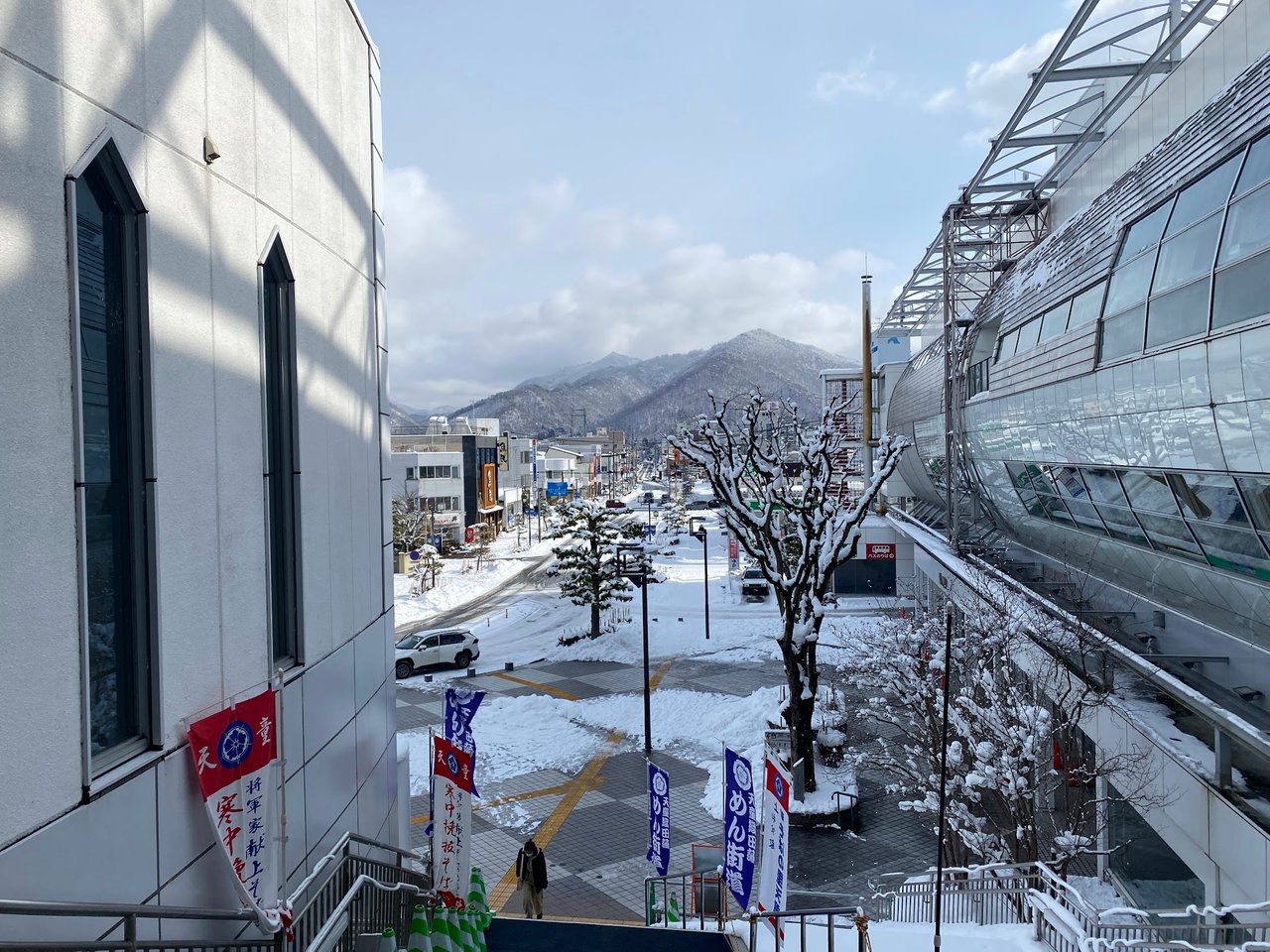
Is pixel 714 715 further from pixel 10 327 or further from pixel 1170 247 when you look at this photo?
pixel 10 327

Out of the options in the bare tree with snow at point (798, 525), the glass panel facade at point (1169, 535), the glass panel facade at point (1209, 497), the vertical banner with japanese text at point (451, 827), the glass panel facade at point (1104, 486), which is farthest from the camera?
the bare tree with snow at point (798, 525)

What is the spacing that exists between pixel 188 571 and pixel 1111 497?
1166 cm

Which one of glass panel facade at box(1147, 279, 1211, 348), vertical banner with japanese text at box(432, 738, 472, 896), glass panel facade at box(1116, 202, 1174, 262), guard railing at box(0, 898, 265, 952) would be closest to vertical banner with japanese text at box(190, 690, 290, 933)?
guard railing at box(0, 898, 265, 952)

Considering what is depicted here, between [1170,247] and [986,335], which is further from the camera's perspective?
[986,335]

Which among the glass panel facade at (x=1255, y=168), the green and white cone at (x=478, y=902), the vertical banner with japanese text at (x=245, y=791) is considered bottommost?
the green and white cone at (x=478, y=902)

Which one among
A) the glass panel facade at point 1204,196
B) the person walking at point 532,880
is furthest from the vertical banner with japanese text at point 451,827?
the glass panel facade at point 1204,196

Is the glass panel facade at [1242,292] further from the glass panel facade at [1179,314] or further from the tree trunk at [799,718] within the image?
the tree trunk at [799,718]

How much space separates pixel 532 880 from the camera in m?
10.8

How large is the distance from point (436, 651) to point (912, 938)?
64.1ft

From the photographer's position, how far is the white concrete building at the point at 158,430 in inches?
139

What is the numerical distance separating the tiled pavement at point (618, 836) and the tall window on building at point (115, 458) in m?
8.21

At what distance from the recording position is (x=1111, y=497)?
11.5m

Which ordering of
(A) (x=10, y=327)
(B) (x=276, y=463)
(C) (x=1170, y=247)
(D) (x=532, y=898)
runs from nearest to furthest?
(A) (x=10, y=327)
(B) (x=276, y=463)
(C) (x=1170, y=247)
(D) (x=532, y=898)

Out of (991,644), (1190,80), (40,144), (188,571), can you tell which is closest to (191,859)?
(188,571)
